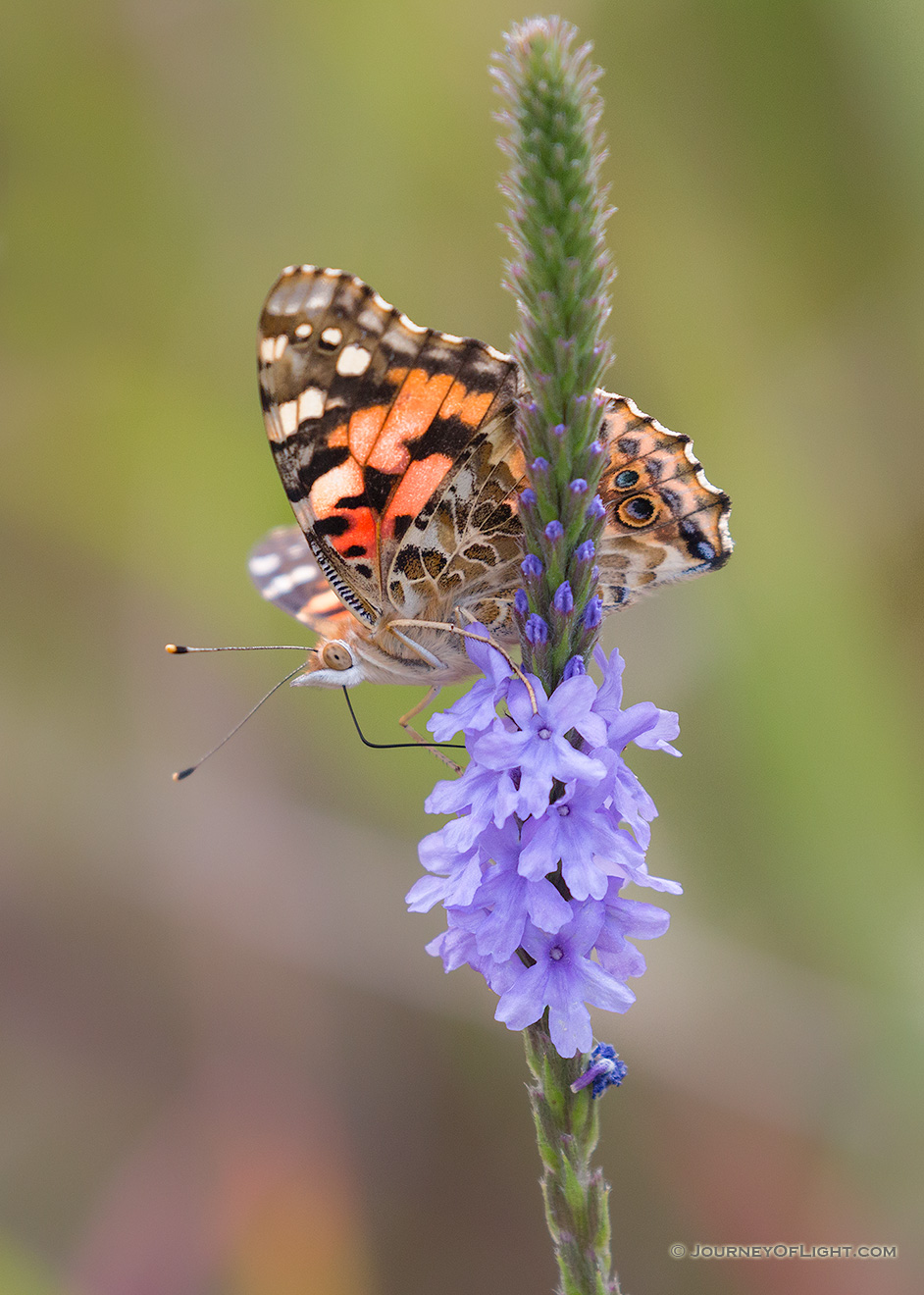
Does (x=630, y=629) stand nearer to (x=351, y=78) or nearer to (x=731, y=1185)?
(x=731, y=1185)

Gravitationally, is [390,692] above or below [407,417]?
below

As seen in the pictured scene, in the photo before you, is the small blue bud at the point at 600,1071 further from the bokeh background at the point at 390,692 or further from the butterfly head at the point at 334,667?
the bokeh background at the point at 390,692

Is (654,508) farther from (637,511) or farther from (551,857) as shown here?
(551,857)

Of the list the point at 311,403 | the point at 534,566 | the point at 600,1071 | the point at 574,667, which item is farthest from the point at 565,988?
the point at 311,403

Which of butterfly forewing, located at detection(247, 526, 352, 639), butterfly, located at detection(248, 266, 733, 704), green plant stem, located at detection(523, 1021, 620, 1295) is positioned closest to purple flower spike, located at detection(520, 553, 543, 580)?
butterfly, located at detection(248, 266, 733, 704)

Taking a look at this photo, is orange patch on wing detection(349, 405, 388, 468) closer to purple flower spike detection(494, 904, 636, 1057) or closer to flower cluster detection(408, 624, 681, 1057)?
flower cluster detection(408, 624, 681, 1057)

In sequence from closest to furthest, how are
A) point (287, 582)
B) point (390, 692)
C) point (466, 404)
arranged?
point (466, 404) < point (287, 582) < point (390, 692)
